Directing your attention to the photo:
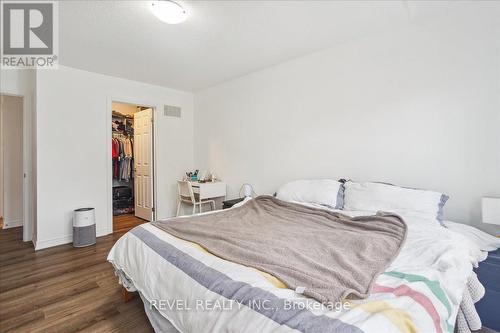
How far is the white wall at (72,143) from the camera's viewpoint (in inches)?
118

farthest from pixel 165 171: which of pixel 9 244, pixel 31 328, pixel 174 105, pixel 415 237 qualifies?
pixel 415 237

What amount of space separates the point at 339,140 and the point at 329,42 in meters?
1.07

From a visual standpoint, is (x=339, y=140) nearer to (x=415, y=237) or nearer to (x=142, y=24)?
(x=415, y=237)

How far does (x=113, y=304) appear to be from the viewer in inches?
73.0

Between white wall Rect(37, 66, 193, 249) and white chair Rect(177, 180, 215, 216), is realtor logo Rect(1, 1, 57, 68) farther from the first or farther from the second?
white chair Rect(177, 180, 215, 216)

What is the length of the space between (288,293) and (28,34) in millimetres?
3200

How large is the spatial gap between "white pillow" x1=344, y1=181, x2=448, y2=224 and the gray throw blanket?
0.22 meters

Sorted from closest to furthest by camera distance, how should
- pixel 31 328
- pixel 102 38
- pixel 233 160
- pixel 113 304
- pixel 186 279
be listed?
pixel 186 279
pixel 31 328
pixel 113 304
pixel 102 38
pixel 233 160

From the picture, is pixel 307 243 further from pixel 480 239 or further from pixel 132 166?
pixel 132 166

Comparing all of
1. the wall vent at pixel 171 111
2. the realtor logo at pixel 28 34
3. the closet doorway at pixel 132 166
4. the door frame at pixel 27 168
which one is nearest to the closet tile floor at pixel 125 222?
the closet doorway at pixel 132 166

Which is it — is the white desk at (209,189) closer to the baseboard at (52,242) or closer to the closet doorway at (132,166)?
the closet doorway at (132,166)

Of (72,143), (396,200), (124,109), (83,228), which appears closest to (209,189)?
(83,228)

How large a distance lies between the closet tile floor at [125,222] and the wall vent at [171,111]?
197 cm

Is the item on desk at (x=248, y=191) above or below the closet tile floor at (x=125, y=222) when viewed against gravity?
above
